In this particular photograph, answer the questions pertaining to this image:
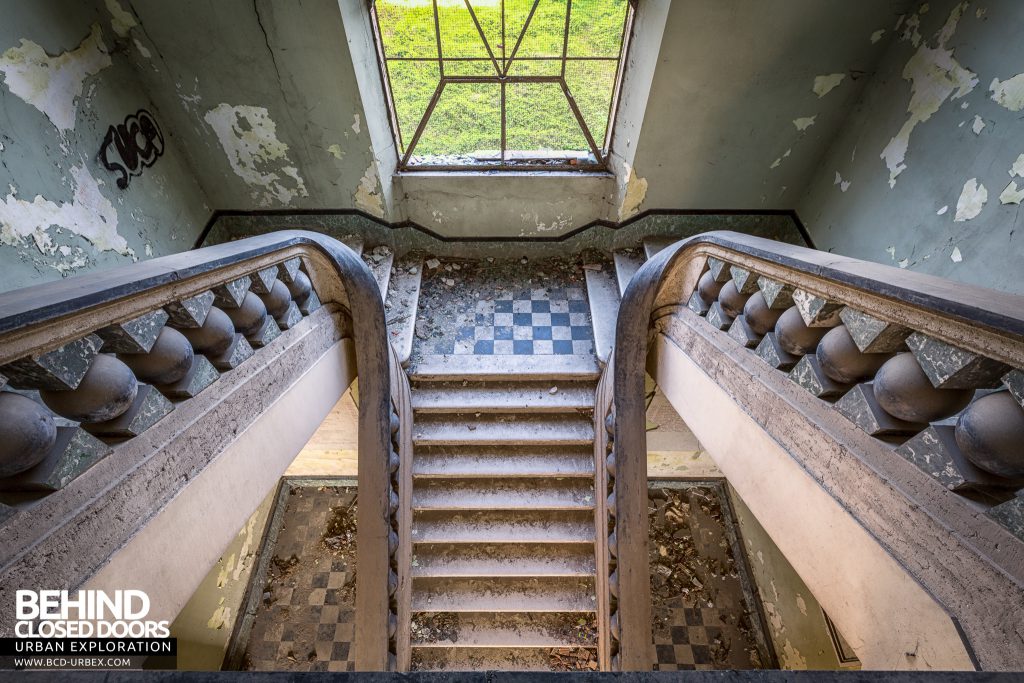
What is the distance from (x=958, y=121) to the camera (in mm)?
2959

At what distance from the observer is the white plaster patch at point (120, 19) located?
3295mm

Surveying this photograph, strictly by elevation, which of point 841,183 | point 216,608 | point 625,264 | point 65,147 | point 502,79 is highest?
point 502,79

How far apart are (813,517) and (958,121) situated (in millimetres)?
2825

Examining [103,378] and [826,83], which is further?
[826,83]

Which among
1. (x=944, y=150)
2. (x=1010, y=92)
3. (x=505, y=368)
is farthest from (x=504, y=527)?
(x=1010, y=92)

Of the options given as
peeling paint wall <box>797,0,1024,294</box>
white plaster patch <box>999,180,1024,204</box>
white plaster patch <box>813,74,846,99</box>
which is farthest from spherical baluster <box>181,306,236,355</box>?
white plaster patch <box>813,74,846,99</box>

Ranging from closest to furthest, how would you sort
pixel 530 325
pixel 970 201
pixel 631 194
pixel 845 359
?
pixel 845 359 < pixel 970 201 < pixel 631 194 < pixel 530 325

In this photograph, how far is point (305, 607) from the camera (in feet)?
15.9

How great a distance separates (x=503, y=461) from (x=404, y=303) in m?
1.74

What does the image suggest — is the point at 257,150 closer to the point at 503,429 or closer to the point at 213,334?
the point at 213,334

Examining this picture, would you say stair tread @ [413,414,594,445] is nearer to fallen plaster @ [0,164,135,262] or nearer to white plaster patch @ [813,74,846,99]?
fallen plaster @ [0,164,135,262]

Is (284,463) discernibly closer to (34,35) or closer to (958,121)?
(34,35)

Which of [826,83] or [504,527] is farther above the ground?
[826,83]

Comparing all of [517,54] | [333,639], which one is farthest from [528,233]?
[333,639]
